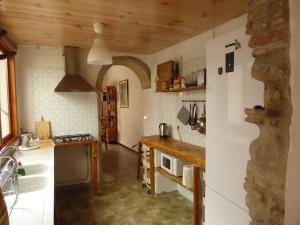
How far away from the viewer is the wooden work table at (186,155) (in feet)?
7.49

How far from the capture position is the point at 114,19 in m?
2.28

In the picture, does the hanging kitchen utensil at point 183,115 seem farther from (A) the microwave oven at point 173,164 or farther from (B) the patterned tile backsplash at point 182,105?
(A) the microwave oven at point 173,164

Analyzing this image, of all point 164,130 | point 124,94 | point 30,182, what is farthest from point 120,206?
point 124,94

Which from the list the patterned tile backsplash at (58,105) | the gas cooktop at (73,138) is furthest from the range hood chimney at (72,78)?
the gas cooktop at (73,138)

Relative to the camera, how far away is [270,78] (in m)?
1.25

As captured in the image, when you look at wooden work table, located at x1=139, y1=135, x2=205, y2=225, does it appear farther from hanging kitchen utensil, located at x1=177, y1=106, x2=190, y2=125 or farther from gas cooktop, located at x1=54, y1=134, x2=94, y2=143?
gas cooktop, located at x1=54, y1=134, x2=94, y2=143

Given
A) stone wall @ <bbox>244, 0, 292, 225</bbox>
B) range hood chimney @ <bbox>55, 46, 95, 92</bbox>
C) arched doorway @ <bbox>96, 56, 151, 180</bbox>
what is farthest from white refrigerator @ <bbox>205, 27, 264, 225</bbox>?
arched doorway @ <bbox>96, 56, 151, 180</bbox>

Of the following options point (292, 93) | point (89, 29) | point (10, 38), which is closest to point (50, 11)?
point (89, 29)

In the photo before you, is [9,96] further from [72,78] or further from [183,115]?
[183,115]

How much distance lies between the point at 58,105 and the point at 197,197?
2.48 metres

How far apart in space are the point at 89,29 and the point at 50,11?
0.59 metres

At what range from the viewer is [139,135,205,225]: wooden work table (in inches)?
89.9

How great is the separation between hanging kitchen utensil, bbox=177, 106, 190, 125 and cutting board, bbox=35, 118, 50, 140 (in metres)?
2.01

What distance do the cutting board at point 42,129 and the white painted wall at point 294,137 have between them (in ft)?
10.6
